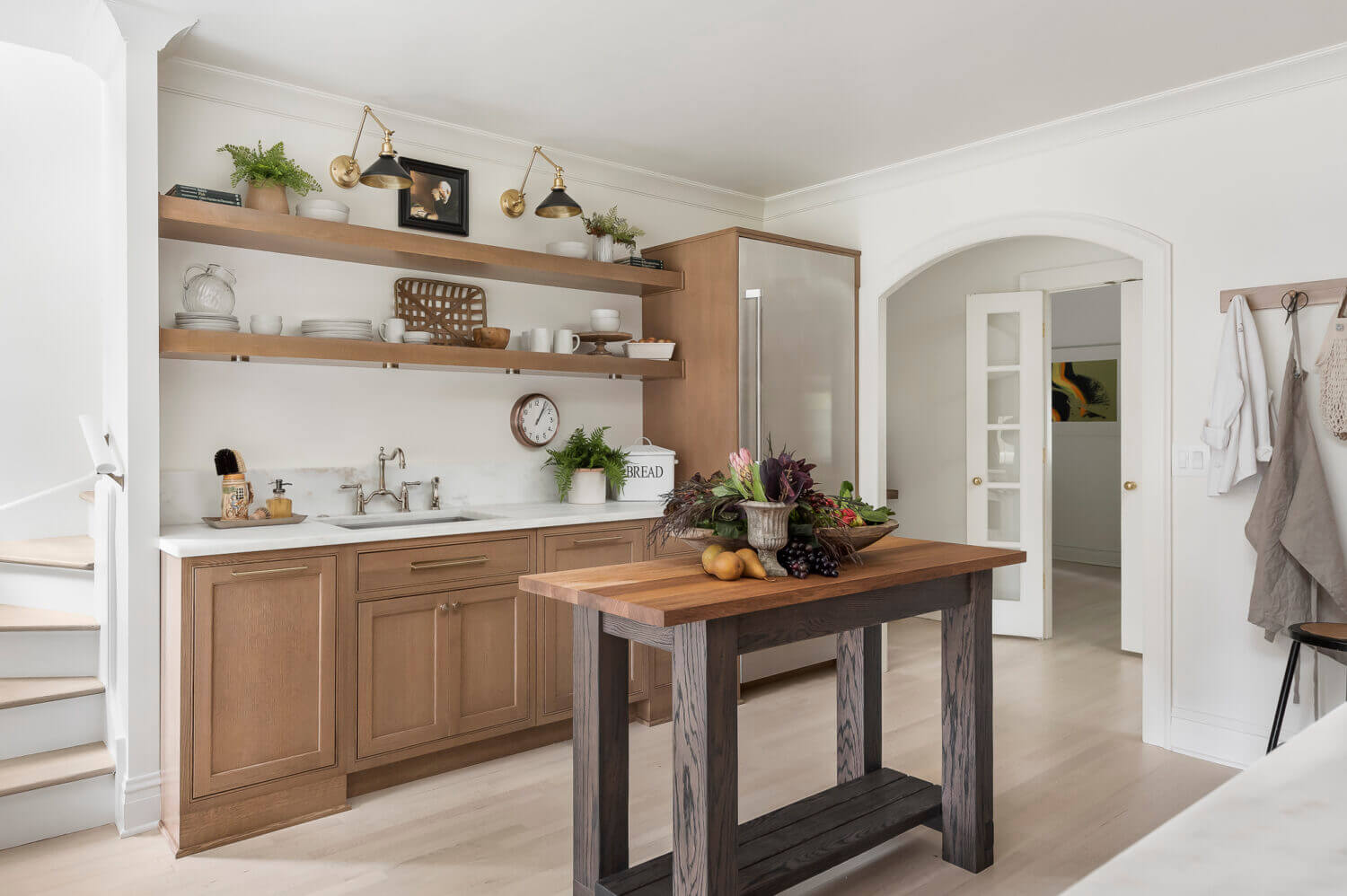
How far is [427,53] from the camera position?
10.4 ft

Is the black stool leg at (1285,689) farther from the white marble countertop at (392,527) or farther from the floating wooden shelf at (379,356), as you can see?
the floating wooden shelf at (379,356)

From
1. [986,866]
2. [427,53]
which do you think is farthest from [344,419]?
[986,866]

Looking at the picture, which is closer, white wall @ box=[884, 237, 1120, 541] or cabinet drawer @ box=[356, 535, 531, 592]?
cabinet drawer @ box=[356, 535, 531, 592]

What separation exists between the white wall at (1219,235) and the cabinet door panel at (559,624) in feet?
7.93

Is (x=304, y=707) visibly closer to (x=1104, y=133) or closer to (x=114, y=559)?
(x=114, y=559)

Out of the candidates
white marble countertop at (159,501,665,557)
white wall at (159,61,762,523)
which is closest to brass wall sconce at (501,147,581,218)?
white wall at (159,61,762,523)

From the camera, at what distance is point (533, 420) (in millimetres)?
4195

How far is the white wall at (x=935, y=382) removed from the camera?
5699 mm

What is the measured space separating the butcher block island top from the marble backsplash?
1.69 m

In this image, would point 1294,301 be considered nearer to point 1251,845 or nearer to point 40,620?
point 1251,845

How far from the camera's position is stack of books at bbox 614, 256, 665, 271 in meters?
4.32

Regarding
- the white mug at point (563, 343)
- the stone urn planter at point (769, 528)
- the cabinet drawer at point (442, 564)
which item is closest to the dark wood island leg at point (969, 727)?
the stone urn planter at point (769, 528)

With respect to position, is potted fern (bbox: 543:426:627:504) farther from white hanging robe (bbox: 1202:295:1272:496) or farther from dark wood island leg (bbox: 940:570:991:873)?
white hanging robe (bbox: 1202:295:1272:496)

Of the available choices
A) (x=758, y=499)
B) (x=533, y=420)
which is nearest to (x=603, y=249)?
(x=533, y=420)
